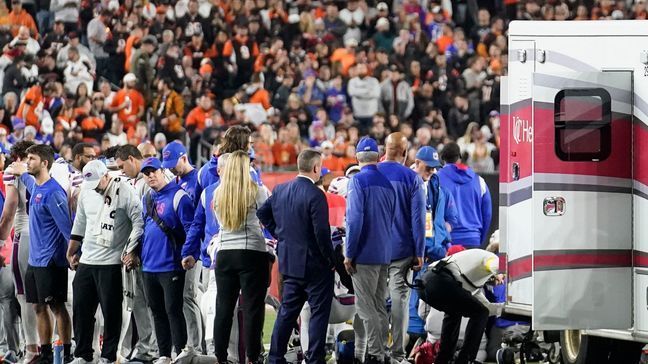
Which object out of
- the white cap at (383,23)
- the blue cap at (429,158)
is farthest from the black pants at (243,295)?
the white cap at (383,23)

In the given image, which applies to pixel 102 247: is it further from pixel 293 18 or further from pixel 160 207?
pixel 293 18

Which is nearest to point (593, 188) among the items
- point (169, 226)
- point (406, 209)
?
point (406, 209)

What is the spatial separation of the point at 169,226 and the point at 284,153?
10865 millimetres

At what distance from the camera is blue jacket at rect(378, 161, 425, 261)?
13.4m

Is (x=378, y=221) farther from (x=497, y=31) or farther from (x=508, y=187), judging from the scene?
(x=497, y=31)

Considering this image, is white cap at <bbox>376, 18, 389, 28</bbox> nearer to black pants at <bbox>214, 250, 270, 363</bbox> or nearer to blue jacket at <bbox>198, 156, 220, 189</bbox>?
blue jacket at <bbox>198, 156, 220, 189</bbox>

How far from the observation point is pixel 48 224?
14258mm

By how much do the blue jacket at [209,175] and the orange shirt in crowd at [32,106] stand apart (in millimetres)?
12077

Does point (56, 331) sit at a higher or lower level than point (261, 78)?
lower

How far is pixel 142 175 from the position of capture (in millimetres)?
14750

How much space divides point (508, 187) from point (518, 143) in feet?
1.36

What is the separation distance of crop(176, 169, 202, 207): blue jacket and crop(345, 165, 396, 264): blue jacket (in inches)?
66.0

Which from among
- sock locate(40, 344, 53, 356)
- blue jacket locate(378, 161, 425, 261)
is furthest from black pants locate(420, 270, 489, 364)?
sock locate(40, 344, 53, 356)

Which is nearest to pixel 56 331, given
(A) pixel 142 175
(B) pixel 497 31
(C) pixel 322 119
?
(A) pixel 142 175
